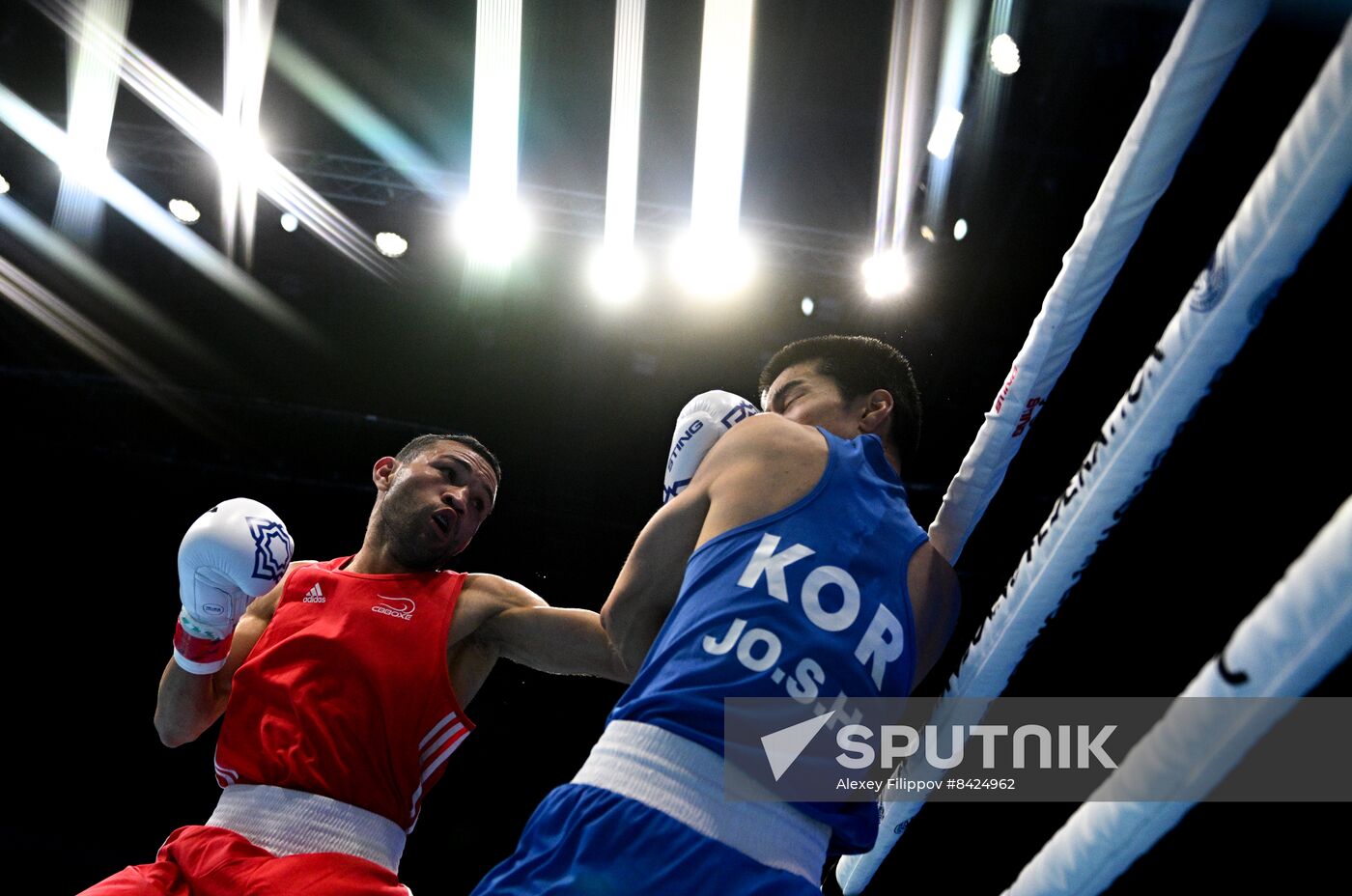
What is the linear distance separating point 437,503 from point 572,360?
3988 millimetres

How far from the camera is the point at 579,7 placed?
4.25m

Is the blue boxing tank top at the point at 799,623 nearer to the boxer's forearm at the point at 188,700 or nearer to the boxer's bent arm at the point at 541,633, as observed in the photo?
the boxer's bent arm at the point at 541,633

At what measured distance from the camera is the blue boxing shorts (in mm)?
952

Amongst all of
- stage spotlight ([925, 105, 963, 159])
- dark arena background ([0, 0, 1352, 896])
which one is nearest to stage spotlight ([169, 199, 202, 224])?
dark arena background ([0, 0, 1352, 896])

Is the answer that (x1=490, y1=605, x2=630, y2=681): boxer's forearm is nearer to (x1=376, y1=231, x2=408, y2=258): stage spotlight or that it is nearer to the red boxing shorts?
the red boxing shorts

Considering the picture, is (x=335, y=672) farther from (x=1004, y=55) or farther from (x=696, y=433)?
(x=1004, y=55)

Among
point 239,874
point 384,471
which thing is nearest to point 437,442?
point 384,471

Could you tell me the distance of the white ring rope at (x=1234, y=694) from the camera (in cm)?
64

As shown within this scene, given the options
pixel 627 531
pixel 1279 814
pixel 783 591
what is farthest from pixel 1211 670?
pixel 627 531

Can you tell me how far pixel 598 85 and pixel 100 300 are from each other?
3.90m

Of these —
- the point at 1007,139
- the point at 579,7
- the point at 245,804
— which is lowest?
the point at 245,804

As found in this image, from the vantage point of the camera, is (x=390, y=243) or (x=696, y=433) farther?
(x=390, y=243)

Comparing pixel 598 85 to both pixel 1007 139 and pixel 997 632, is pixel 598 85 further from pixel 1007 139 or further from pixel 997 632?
pixel 997 632

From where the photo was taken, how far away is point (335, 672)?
6.39ft
